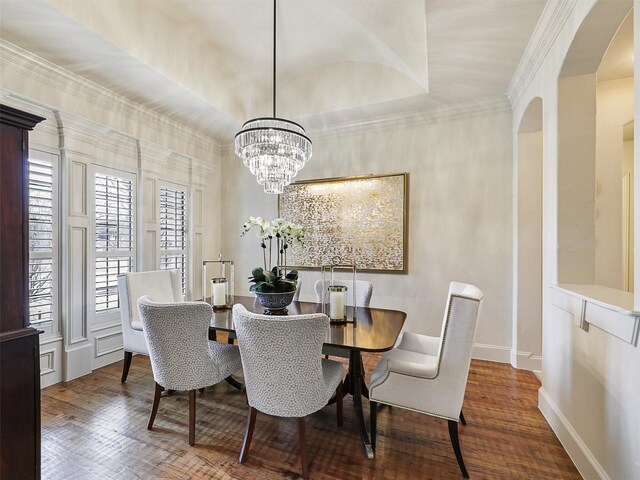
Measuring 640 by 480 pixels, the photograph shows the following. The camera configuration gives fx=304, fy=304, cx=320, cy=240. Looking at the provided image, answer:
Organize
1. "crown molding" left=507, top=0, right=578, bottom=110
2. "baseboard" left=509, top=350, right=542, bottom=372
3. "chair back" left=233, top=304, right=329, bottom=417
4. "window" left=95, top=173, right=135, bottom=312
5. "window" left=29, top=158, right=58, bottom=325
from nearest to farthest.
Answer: "chair back" left=233, top=304, right=329, bottom=417 → "crown molding" left=507, top=0, right=578, bottom=110 → "window" left=29, top=158, right=58, bottom=325 → "baseboard" left=509, top=350, right=542, bottom=372 → "window" left=95, top=173, right=135, bottom=312

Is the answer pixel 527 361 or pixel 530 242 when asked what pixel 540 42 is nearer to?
pixel 530 242

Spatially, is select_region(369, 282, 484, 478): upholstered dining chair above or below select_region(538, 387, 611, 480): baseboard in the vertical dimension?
above

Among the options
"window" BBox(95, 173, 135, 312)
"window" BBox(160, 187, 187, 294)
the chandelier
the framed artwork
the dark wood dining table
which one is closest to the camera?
the dark wood dining table

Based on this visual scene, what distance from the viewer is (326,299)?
8.32 feet

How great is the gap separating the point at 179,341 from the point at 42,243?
1885mm

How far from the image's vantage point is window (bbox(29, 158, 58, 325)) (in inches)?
103

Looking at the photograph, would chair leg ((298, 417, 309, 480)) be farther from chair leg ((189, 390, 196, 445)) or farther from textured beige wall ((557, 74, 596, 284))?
textured beige wall ((557, 74, 596, 284))

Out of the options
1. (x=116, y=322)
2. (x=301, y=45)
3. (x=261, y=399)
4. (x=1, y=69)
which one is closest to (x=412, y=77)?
(x=301, y=45)

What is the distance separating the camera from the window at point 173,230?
389cm

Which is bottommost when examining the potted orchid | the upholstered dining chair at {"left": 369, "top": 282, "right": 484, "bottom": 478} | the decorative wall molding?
the decorative wall molding

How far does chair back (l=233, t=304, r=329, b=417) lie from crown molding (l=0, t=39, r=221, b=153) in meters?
2.83

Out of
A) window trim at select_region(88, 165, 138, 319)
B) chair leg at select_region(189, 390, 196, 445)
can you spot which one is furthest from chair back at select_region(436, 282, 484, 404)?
window trim at select_region(88, 165, 138, 319)

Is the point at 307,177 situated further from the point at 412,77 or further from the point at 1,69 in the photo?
the point at 1,69

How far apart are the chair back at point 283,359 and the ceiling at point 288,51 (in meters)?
2.24
